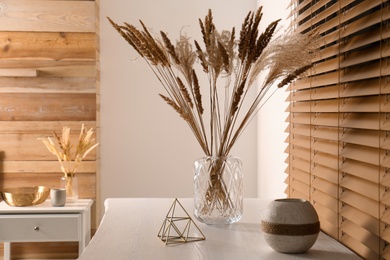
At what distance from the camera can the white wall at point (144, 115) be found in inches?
167

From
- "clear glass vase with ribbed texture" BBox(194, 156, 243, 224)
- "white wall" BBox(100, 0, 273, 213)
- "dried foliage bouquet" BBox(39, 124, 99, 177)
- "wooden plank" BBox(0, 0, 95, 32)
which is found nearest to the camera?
"clear glass vase with ribbed texture" BBox(194, 156, 243, 224)

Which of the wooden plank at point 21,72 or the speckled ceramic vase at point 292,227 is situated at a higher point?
the wooden plank at point 21,72

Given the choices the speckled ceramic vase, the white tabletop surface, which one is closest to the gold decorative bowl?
the white tabletop surface

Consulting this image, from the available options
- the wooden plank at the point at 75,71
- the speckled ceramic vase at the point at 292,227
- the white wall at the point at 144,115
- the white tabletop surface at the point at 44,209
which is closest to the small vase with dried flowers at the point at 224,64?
the speckled ceramic vase at the point at 292,227

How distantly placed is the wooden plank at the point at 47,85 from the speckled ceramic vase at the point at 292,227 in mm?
2580

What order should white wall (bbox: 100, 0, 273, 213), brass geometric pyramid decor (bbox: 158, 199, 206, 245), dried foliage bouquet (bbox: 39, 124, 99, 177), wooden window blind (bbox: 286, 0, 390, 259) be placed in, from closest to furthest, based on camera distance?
wooden window blind (bbox: 286, 0, 390, 259) < brass geometric pyramid decor (bbox: 158, 199, 206, 245) < dried foliage bouquet (bbox: 39, 124, 99, 177) < white wall (bbox: 100, 0, 273, 213)

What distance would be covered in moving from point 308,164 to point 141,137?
2.15 m

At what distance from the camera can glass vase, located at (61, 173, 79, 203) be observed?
3840 mm

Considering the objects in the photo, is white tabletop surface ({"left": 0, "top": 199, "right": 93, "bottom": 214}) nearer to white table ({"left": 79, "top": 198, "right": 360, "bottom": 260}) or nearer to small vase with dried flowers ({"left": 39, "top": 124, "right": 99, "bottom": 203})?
small vase with dried flowers ({"left": 39, "top": 124, "right": 99, "bottom": 203})

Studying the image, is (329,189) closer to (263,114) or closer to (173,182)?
(263,114)

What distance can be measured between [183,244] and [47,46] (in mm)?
2552

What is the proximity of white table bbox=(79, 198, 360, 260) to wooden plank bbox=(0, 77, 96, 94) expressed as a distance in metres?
1.90

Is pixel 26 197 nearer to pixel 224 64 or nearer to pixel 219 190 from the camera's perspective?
pixel 219 190

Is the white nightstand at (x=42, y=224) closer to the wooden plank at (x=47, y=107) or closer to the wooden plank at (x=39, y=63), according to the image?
the wooden plank at (x=47, y=107)
